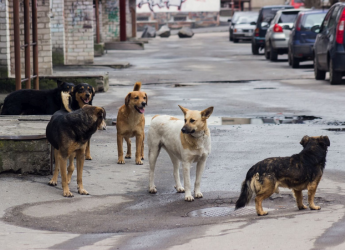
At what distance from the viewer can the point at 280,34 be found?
86.2ft

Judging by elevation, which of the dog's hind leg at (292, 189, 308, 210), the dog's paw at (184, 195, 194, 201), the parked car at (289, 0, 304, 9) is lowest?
the dog's paw at (184, 195, 194, 201)

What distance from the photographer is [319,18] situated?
23562mm

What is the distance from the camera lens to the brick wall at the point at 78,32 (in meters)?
26.4

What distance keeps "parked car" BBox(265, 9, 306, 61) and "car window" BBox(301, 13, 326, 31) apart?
2.71 meters

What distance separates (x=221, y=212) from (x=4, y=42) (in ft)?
31.9

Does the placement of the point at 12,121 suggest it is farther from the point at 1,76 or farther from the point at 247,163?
the point at 1,76

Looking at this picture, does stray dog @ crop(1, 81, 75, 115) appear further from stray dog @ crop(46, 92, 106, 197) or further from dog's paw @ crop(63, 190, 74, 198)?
dog's paw @ crop(63, 190, 74, 198)

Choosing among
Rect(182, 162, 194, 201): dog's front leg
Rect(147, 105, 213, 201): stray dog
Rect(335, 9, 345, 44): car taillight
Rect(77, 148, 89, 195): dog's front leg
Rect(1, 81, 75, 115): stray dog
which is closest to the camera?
Rect(147, 105, 213, 201): stray dog

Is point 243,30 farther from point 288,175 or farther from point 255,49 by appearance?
point 288,175

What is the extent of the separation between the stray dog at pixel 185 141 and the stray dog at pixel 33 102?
3.02m

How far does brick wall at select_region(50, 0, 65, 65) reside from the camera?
22.8m

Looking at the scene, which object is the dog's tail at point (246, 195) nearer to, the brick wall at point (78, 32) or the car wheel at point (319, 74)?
the car wheel at point (319, 74)

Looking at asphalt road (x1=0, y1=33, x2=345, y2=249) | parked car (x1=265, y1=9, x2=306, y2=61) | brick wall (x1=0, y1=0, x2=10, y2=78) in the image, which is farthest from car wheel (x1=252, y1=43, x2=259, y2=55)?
brick wall (x1=0, y1=0, x2=10, y2=78)

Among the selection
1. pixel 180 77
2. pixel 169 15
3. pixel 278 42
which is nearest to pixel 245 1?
pixel 169 15
